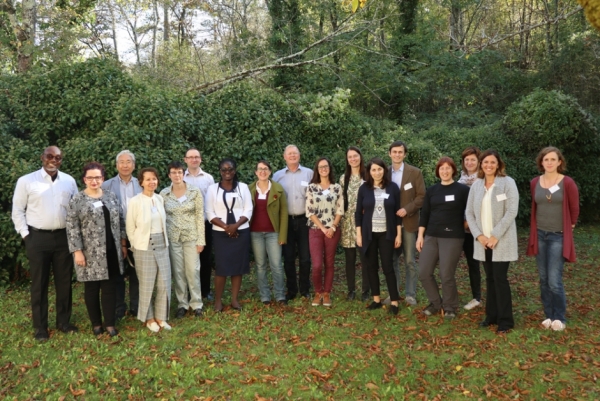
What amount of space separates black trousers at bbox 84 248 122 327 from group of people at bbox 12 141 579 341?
11 millimetres

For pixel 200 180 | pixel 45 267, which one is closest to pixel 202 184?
pixel 200 180

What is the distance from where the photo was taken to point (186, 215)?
5.95 metres

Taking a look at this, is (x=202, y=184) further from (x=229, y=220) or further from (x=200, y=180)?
(x=229, y=220)

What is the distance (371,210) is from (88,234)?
10.00 feet

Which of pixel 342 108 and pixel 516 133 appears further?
pixel 516 133

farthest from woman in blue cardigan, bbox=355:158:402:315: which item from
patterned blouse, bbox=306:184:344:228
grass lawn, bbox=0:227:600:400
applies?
grass lawn, bbox=0:227:600:400

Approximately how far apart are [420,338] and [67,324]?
147 inches

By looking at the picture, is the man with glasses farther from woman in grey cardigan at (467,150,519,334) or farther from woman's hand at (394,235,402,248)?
woman in grey cardigan at (467,150,519,334)

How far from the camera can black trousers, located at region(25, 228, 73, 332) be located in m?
5.32

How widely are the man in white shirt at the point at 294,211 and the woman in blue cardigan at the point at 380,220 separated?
30.2 inches

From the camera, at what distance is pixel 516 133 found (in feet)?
39.9

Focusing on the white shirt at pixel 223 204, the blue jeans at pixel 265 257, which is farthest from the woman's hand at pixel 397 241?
the white shirt at pixel 223 204

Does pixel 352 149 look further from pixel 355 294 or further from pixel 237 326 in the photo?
pixel 237 326

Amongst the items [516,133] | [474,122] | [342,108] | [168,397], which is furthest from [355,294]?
[474,122]
